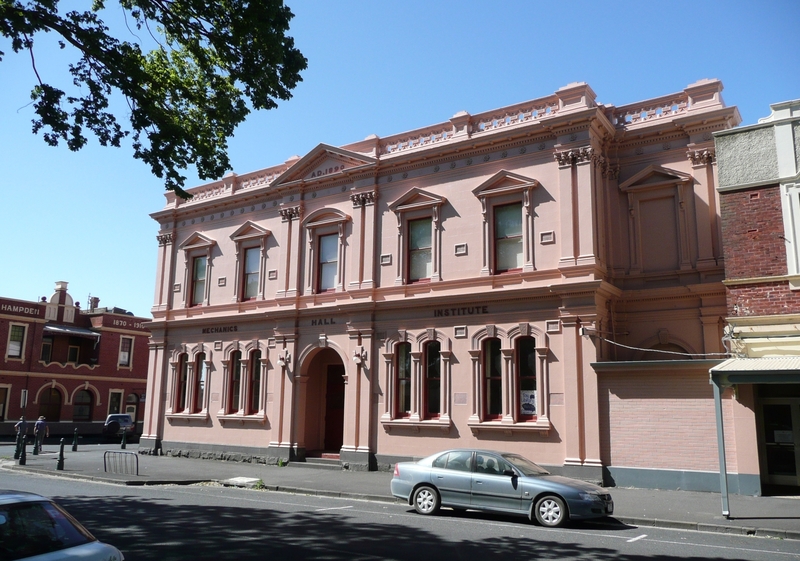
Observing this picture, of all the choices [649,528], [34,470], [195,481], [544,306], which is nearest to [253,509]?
[195,481]

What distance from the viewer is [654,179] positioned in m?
20.3

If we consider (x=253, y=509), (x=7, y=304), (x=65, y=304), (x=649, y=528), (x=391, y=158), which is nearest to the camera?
(x=649, y=528)

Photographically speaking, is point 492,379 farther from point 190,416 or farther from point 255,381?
point 190,416

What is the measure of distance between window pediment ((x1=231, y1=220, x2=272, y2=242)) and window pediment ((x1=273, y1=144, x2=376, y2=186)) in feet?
6.40

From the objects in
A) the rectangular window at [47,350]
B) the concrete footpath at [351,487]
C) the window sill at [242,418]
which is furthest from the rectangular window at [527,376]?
the rectangular window at [47,350]

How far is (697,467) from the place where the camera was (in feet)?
54.8

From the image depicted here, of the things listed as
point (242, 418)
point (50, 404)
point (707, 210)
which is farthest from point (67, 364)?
point (707, 210)

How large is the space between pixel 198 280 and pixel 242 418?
703 centimetres

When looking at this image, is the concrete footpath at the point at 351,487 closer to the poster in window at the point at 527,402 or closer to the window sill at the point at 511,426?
the window sill at the point at 511,426

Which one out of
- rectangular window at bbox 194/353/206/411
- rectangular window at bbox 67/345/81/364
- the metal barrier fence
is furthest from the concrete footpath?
rectangular window at bbox 67/345/81/364

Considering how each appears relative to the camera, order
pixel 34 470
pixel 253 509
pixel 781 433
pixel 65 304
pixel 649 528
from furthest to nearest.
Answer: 1. pixel 65 304
2. pixel 34 470
3. pixel 781 433
4. pixel 253 509
5. pixel 649 528

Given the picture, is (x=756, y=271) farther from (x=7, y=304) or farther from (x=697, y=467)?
(x=7, y=304)

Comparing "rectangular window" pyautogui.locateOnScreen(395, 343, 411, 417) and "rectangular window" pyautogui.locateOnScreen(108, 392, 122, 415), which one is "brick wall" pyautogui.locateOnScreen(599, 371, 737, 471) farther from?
"rectangular window" pyautogui.locateOnScreen(108, 392, 122, 415)

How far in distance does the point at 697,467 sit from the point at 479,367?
6.72m
